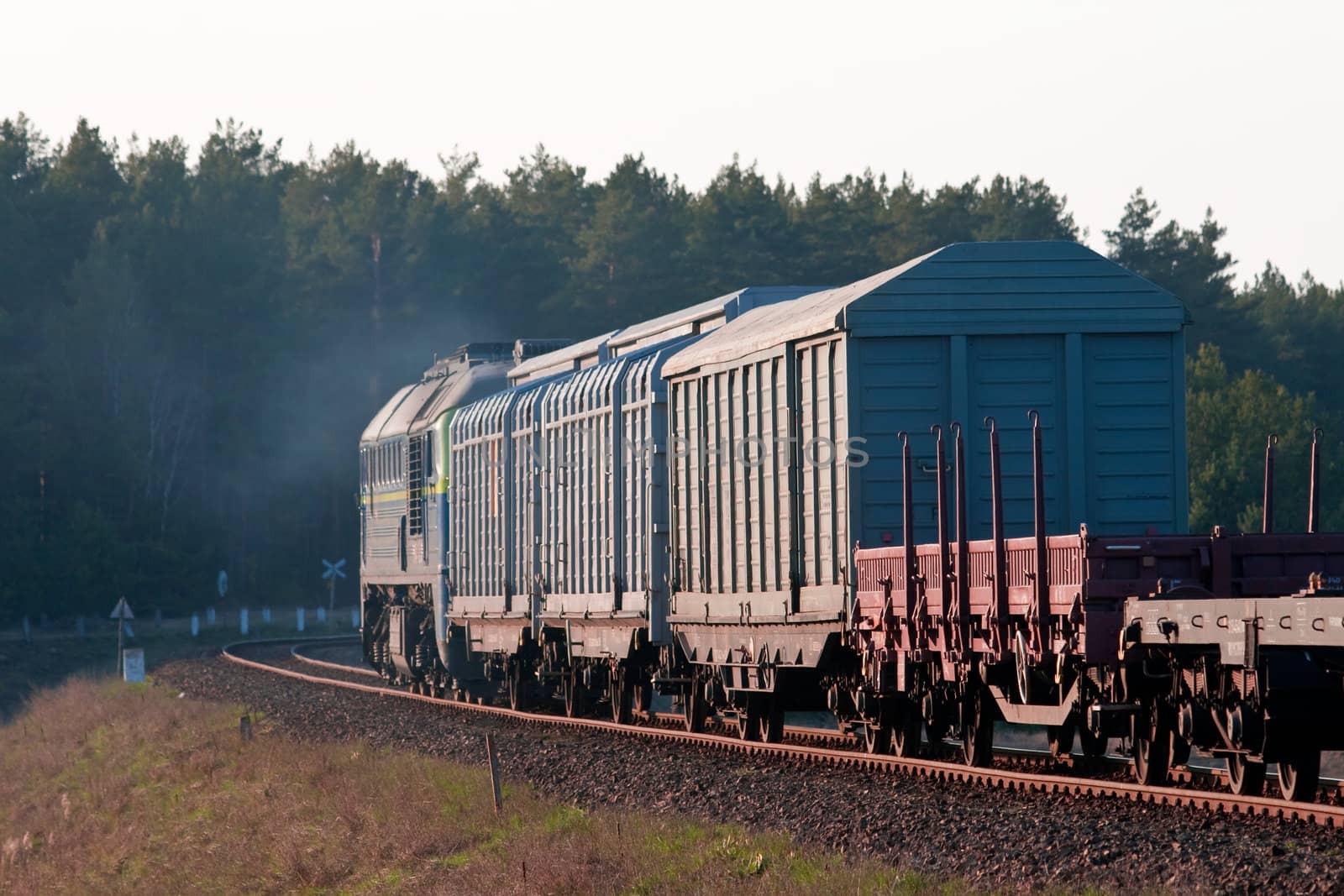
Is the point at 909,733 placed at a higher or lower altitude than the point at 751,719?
higher

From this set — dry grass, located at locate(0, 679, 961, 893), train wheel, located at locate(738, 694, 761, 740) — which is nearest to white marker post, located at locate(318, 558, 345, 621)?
dry grass, located at locate(0, 679, 961, 893)

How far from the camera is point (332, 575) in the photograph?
67.8 m

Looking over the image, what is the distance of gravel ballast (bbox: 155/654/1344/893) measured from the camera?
9844 millimetres

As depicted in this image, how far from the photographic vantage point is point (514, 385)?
29609mm

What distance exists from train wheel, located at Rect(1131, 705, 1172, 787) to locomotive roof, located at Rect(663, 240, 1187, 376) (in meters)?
4.49

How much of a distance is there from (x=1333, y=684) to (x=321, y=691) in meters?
23.4

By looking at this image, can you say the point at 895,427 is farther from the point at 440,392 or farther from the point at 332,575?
the point at 332,575

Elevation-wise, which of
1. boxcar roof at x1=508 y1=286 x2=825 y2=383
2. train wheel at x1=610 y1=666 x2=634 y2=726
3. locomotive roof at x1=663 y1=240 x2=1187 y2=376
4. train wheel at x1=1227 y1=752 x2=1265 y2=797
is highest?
boxcar roof at x1=508 y1=286 x2=825 y2=383

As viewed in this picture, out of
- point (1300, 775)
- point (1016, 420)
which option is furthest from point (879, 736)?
point (1300, 775)

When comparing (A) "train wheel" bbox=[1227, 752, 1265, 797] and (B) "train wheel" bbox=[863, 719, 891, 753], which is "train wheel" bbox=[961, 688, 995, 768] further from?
(A) "train wheel" bbox=[1227, 752, 1265, 797]

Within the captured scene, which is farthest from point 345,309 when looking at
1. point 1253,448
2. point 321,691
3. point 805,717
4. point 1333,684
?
point 1333,684

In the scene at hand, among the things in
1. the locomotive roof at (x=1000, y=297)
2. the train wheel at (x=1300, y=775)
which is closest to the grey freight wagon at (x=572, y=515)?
the locomotive roof at (x=1000, y=297)

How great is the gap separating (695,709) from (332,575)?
48.7 meters

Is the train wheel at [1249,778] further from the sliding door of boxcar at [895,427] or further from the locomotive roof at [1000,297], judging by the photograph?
the locomotive roof at [1000,297]
